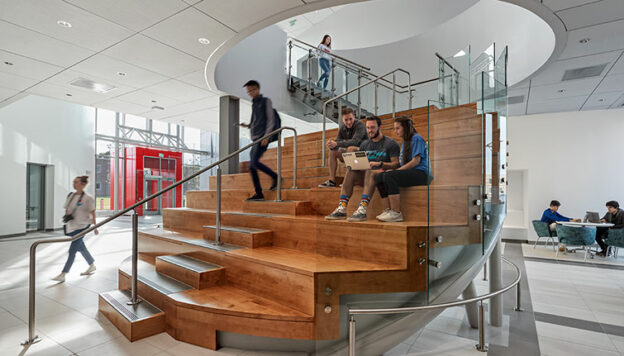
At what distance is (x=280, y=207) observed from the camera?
13.7ft

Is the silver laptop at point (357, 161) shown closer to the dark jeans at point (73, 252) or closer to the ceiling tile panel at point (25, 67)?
the dark jeans at point (73, 252)

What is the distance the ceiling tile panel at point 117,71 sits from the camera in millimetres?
5230

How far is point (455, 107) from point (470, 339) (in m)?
1.78

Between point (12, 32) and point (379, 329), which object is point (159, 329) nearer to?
point (379, 329)

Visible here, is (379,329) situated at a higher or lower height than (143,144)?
lower

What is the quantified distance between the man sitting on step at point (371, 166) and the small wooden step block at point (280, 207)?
3.19 feet

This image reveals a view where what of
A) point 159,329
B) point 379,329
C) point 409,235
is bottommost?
point 159,329

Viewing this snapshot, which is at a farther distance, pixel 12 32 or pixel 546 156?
pixel 546 156

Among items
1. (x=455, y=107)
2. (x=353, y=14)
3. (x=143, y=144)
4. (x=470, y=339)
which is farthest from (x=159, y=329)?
(x=143, y=144)

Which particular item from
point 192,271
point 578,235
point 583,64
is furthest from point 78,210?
point 578,235

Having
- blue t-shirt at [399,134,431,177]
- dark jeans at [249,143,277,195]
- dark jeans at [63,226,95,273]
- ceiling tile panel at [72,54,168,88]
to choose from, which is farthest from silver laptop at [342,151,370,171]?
ceiling tile panel at [72,54,168,88]

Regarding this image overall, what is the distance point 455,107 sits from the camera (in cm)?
277

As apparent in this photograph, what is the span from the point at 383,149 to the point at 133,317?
2.69 metres

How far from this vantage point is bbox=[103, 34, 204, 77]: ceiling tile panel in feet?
15.3
